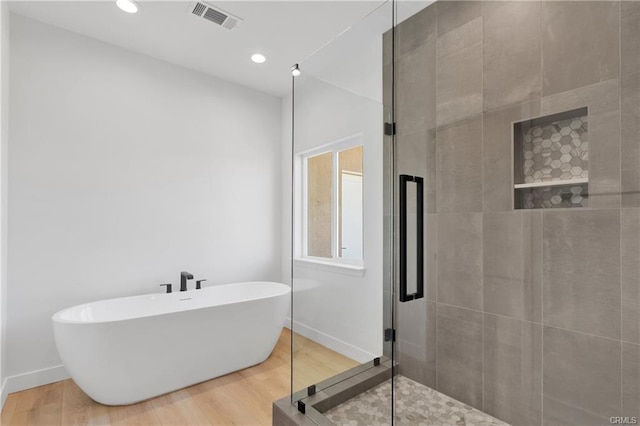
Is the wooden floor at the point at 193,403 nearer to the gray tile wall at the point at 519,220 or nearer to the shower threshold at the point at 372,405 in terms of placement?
the shower threshold at the point at 372,405

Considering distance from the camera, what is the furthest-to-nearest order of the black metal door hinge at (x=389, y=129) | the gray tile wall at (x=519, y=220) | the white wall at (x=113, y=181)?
1. the white wall at (x=113, y=181)
2. the black metal door hinge at (x=389, y=129)
3. the gray tile wall at (x=519, y=220)

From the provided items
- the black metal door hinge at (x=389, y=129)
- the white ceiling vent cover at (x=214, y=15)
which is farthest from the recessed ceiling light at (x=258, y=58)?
the black metal door hinge at (x=389, y=129)

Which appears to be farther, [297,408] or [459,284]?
[459,284]

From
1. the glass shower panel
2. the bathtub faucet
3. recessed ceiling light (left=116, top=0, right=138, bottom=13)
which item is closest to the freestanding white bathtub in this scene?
the bathtub faucet

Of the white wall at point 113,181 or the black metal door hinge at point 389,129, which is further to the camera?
the white wall at point 113,181

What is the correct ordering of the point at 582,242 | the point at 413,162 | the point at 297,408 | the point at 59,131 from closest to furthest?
the point at 582,242
the point at 297,408
the point at 413,162
the point at 59,131

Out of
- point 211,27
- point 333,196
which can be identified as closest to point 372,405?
point 333,196

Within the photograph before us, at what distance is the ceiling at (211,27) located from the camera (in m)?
2.31

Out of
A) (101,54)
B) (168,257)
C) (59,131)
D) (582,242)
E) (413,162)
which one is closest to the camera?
(582,242)

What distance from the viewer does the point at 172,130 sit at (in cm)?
315

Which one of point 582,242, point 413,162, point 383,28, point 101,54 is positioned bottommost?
point 582,242

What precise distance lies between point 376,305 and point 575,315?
822 millimetres

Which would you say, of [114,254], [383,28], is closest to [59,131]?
[114,254]

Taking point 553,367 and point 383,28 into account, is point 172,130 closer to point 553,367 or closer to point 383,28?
point 383,28
